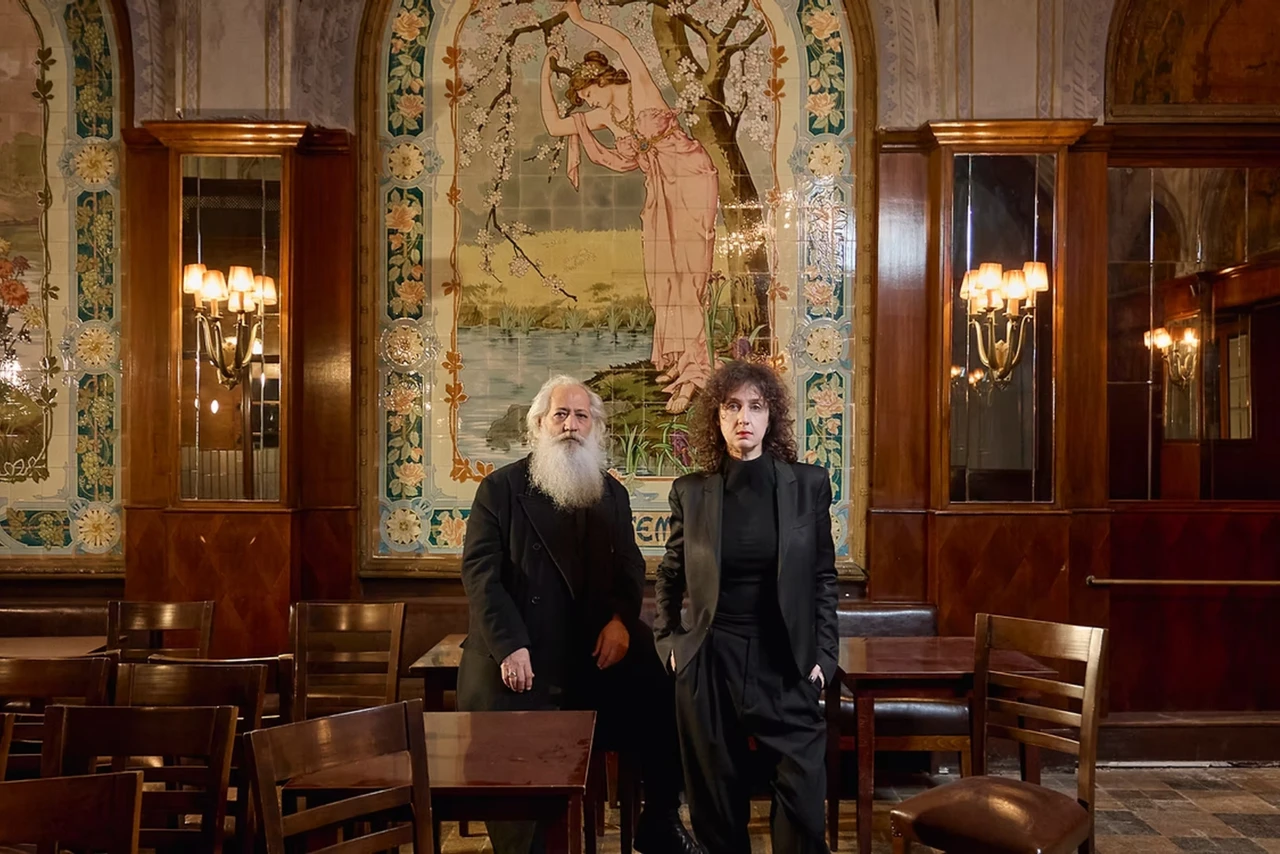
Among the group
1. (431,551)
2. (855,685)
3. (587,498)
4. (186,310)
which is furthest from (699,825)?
(186,310)

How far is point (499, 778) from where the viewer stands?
7.93ft

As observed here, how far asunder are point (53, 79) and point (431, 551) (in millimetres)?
3107

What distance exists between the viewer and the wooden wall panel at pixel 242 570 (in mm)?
5344

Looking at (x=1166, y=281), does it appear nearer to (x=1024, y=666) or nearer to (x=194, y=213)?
(x=1024, y=666)

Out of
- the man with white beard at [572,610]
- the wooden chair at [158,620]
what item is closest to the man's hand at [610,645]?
the man with white beard at [572,610]

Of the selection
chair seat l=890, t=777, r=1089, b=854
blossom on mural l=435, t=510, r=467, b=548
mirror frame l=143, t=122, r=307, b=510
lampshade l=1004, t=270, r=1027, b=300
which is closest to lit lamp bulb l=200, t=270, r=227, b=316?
mirror frame l=143, t=122, r=307, b=510

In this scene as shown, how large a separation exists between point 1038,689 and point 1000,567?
1972 mm

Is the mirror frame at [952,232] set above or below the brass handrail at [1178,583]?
above

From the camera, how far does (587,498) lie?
144 inches

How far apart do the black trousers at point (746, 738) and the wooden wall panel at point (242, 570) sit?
278cm

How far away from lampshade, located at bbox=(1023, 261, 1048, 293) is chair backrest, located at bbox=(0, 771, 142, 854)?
181 inches

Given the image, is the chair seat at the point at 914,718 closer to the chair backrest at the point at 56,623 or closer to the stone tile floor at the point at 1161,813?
the stone tile floor at the point at 1161,813

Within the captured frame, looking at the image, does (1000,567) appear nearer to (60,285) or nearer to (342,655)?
(342,655)

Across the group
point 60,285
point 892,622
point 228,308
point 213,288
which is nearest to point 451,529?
point 228,308
